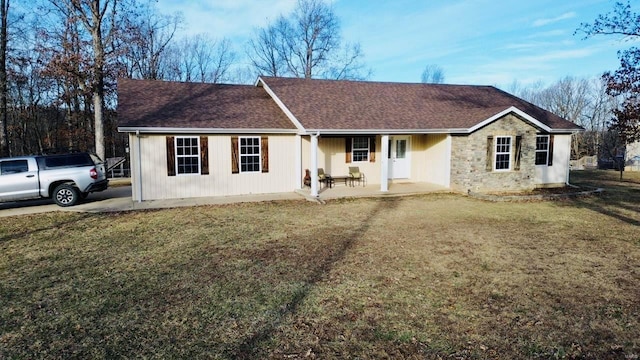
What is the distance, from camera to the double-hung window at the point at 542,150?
15602 millimetres

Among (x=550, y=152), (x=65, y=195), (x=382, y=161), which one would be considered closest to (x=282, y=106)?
(x=382, y=161)

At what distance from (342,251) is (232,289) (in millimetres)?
2480

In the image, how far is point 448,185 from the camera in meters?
15.1

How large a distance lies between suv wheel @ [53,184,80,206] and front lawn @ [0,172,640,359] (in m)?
1.72

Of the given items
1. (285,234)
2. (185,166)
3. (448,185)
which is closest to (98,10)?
(185,166)

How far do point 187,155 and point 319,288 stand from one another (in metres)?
9.14

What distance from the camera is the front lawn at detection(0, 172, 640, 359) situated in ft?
13.2

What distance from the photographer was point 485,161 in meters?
14.5

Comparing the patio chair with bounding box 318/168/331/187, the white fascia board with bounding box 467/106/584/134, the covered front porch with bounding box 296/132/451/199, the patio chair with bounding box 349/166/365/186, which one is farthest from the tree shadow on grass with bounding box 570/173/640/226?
the patio chair with bounding box 318/168/331/187

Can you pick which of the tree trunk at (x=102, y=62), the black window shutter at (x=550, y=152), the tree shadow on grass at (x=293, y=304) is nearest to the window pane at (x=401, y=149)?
the black window shutter at (x=550, y=152)

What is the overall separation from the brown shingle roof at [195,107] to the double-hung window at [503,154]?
26.2 ft

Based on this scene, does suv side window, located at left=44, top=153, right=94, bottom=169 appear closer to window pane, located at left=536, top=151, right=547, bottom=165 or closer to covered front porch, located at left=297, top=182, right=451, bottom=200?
covered front porch, located at left=297, top=182, right=451, bottom=200

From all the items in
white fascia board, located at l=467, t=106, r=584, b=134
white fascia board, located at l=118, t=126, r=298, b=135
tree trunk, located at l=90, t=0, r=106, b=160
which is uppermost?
tree trunk, located at l=90, t=0, r=106, b=160

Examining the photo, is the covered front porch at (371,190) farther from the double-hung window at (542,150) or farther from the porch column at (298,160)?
the double-hung window at (542,150)
